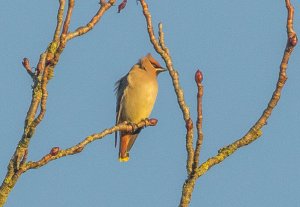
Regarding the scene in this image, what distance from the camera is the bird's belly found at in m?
8.12

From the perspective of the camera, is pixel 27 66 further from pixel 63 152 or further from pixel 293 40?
pixel 293 40

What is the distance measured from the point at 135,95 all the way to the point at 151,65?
0.60 m

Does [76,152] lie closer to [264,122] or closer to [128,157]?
[264,122]

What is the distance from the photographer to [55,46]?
304 cm

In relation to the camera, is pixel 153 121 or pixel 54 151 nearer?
pixel 54 151

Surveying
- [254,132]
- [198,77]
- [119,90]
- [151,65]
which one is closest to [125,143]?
[119,90]

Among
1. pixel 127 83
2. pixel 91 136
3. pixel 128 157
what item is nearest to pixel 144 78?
pixel 127 83

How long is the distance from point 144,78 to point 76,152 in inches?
204

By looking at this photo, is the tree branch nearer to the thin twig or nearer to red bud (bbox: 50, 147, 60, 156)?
red bud (bbox: 50, 147, 60, 156)

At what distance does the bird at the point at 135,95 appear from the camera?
8.15 metres

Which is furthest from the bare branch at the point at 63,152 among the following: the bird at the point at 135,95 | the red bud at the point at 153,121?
the bird at the point at 135,95

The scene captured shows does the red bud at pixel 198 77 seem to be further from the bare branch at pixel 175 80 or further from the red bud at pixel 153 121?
the red bud at pixel 153 121

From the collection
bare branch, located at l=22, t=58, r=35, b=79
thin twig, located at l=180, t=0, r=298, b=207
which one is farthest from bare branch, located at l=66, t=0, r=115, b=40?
thin twig, located at l=180, t=0, r=298, b=207

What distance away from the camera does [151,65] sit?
862 centimetres
